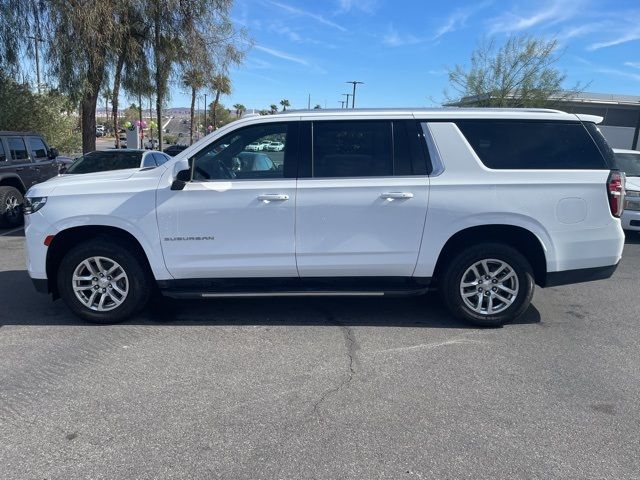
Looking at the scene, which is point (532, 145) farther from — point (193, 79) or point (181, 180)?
point (193, 79)

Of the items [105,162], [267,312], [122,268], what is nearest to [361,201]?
[267,312]

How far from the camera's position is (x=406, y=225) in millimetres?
4703

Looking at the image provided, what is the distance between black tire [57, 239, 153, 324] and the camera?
4785 millimetres

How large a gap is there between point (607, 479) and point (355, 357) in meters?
1.99

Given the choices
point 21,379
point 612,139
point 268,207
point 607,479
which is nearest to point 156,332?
point 21,379

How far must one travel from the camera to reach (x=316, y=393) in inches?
144

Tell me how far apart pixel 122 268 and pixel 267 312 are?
1.49 meters

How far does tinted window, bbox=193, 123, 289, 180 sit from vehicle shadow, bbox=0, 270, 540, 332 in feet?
4.70

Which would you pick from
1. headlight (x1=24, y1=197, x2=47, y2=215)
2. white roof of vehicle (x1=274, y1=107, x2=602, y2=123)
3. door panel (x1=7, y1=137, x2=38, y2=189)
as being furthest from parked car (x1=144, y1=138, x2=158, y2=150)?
white roof of vehicle (x1=274, y1=107, x2=602, y2=123)

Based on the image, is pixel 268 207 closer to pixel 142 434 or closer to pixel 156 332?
pixel 156 332

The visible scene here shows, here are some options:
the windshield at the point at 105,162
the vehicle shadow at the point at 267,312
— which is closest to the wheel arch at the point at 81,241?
the vehicle shadow at the point at 267,312

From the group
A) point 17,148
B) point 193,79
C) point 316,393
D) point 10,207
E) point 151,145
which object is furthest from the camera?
point 151,145

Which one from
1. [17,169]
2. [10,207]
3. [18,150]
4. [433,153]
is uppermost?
[18,150]

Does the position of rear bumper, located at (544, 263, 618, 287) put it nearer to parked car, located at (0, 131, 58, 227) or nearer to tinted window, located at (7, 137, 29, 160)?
parked car, located at (0, 131, 58, 227)
